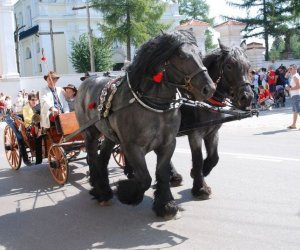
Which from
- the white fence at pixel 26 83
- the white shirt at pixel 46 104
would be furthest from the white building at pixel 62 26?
the white shirt at pixel 46 104

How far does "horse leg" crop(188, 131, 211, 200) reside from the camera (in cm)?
589

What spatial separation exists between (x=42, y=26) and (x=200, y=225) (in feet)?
126

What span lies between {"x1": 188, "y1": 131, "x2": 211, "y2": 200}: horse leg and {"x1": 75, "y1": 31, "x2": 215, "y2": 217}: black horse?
738 mm

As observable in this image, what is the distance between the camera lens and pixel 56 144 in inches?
286

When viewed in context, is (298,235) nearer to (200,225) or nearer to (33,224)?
(200,225)

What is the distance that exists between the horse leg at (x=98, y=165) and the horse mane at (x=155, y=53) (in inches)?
63.6

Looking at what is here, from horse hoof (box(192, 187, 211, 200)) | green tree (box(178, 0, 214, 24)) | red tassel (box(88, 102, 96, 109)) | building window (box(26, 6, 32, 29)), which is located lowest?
horse hoof (box(192, 187, 211, 200))

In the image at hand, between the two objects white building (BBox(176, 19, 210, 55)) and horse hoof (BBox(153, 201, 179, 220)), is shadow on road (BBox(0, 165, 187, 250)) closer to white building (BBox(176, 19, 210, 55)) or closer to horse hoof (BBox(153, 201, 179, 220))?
horse hoof (BBox(153, 201, 179, 220))

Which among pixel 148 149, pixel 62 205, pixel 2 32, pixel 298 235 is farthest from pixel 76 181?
pixel 2 32

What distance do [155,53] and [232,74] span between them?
3.88 ft

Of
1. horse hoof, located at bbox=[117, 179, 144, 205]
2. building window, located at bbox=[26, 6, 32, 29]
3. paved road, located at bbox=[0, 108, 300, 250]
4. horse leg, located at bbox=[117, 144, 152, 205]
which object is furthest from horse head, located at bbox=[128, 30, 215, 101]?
building window, located at bbox=[26, 6, 32, 29]

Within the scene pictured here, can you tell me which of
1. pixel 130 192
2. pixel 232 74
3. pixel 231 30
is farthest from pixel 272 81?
pixel 130 192

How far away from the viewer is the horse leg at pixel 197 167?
5.89 metres

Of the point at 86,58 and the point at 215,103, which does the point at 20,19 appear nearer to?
the point at 86,58
